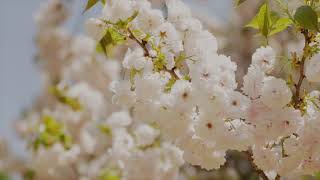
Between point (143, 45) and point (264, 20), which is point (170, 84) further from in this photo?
point (264, 20)

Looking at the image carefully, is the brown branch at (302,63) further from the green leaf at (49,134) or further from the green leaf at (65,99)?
the green leaf at (65,99)

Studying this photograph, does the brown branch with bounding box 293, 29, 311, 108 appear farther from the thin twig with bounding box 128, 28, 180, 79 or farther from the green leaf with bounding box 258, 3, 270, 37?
the thin twig with bounding box 128, 28, 180, 79

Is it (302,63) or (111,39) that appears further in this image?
(111,39)

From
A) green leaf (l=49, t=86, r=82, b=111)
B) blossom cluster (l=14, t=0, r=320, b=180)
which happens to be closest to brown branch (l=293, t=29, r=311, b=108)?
blossom cluster (l=14, t=0, r=320, b=180)

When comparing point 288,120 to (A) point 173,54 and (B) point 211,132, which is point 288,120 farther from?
(A) point 173,54

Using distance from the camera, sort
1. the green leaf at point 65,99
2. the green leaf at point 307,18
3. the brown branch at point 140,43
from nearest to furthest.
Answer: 1. the green leaf at point 307,18
2. the brown branch at point 140,43
3. the green leaf at point 65,99

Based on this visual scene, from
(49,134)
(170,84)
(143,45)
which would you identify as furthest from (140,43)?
(49,134)

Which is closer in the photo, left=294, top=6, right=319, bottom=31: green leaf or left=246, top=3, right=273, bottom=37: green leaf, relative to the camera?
left=294, top=6, right=319, bottom=31: green leaf

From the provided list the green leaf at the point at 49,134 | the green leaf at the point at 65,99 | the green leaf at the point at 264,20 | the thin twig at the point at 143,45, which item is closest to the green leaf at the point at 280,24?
the green leaf at the point at 264,20
